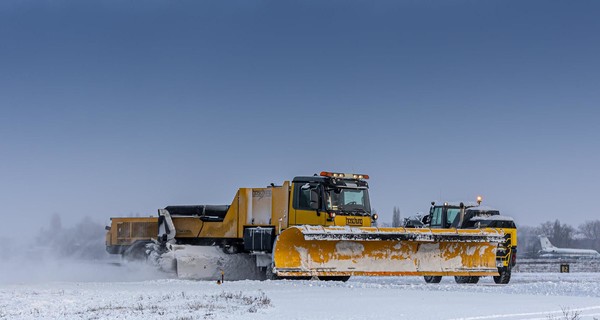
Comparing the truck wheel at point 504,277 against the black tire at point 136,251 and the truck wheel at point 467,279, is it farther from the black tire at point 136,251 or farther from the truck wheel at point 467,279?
the black tire at point 136,251

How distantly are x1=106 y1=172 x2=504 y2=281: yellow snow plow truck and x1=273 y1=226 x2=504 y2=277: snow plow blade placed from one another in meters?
0.03

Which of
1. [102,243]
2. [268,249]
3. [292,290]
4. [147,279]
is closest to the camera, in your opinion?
[292,290]

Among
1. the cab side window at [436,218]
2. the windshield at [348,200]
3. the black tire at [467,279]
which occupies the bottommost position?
the black tire at [467,279]

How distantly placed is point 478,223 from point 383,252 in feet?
17.3

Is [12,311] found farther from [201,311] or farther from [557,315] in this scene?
[557,315]

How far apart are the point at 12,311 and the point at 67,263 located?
1464 cm

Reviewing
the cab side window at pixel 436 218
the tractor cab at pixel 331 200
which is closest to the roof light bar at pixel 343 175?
the tractor cab at pixel 331 200

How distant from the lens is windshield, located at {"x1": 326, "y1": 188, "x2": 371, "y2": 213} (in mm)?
24297

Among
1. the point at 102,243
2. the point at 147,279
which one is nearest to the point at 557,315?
the point at 147,279

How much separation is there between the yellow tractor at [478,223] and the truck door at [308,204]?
4.86m

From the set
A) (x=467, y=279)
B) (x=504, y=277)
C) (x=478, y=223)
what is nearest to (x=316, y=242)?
(x=467, y=279)

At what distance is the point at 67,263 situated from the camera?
2906 cm

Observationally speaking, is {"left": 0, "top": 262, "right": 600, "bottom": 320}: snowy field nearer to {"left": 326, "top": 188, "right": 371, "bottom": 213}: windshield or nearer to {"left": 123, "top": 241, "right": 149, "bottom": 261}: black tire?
{"left": 326, "top": 188, "right": 371, "bottom": 213}: windshield

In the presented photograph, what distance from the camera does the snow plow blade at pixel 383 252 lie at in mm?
22656
